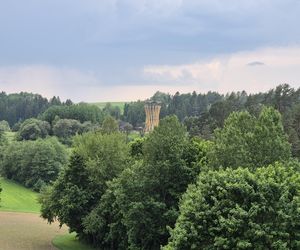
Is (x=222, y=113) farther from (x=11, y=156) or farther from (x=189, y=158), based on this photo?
(x=189, y=158)

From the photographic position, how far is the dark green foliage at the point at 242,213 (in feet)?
93.1

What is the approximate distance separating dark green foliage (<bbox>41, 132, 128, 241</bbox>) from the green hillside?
3539 centimetres

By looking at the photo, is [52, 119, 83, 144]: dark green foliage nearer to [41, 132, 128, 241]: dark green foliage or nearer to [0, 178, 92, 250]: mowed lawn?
[0, 178, 92, 250]: mowed lawn

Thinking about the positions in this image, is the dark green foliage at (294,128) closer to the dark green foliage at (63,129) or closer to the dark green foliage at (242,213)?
the dark green foliage at (242,213)

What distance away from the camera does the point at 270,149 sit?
3903 cm

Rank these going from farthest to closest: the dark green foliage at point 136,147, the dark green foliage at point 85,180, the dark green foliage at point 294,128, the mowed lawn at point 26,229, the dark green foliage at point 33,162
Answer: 1. the dark green foliage at point 33,162
2. the dark green foliage at point 294,128
3. the dark green foliage at point 136,147
4. the mowed lawn at point 26,229
5. the dark green foliage at point 85,180

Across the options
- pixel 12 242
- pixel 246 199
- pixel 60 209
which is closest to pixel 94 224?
pixel 60 209

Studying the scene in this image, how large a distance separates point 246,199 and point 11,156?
314ft

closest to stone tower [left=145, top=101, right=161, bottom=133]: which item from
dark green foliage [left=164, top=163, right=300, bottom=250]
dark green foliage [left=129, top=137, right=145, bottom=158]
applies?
dark green foliage [left=129, top=137, right=145, bottom=158]

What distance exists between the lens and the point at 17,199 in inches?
3912

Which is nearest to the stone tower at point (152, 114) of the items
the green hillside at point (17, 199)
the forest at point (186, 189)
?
the green hillside at point (17, 199)

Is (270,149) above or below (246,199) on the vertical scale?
above

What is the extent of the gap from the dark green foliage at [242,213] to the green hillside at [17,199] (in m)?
65.7

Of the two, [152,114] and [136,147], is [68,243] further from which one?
[152,114]
